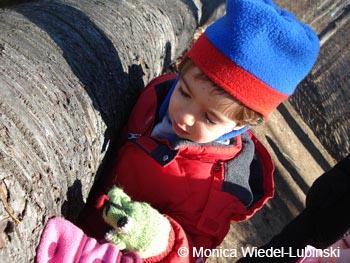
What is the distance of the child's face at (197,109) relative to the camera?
1715 millimetres

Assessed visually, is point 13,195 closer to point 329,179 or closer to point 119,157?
point 119,157

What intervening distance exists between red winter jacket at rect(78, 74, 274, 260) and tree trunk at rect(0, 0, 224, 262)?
0.11 meters

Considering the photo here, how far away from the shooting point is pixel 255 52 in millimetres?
1681

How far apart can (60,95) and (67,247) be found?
436 mm

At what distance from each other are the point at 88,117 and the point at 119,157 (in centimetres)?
34

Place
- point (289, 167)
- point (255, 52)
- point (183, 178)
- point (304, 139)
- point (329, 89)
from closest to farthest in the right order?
1. point (255, 52)
2. point (183, 178)
3. point (289, 167)
4. point (304, 139)
5. point (329, 89)

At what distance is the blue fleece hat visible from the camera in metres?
1.68

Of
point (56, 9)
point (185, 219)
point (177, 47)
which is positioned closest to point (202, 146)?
point (185, 219)

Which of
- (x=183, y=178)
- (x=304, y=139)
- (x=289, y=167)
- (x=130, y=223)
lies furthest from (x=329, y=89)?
(x=130, y=223)

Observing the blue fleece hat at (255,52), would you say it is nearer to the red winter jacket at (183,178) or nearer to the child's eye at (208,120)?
the child's eye at (208,120)

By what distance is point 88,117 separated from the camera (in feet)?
5.49

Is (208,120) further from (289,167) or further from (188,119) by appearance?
(289,167)

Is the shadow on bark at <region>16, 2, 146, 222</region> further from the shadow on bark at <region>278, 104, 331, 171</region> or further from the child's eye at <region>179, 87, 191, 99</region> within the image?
the shadow on bark at <region>278, 104, 331, 171</region>

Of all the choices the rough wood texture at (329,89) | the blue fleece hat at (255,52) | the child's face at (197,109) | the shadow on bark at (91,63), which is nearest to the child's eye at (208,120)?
the child's face at (197,109)
